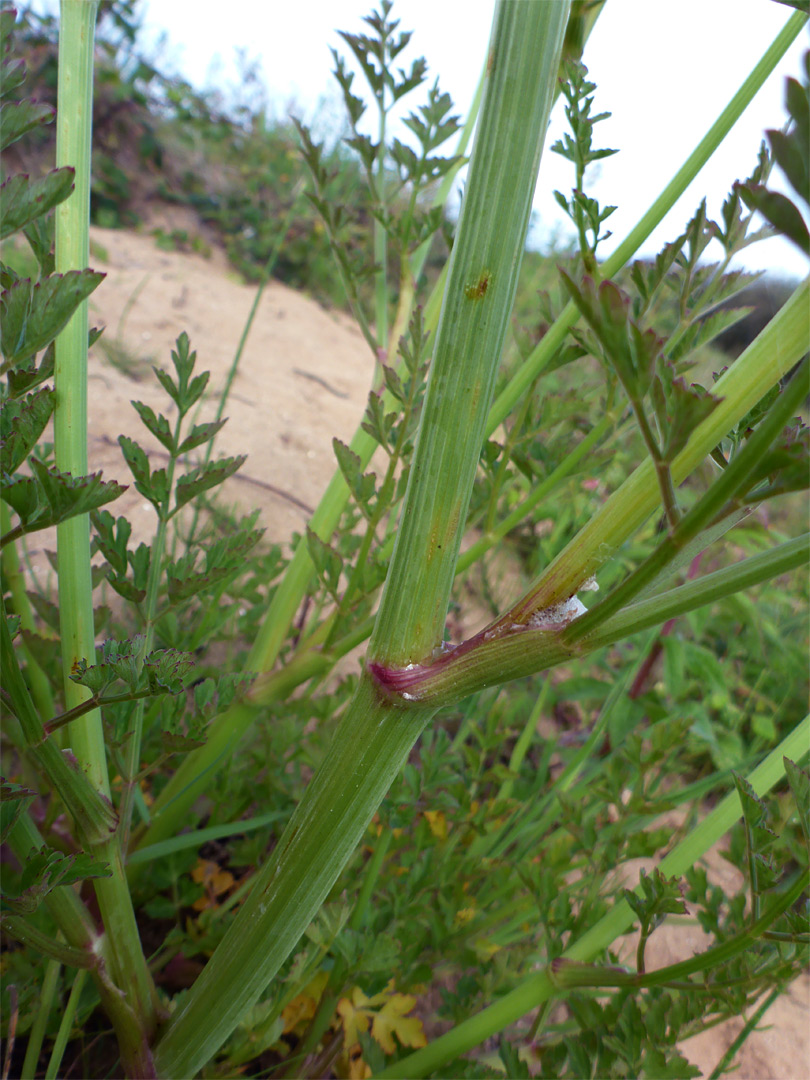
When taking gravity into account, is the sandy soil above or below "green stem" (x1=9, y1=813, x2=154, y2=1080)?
above

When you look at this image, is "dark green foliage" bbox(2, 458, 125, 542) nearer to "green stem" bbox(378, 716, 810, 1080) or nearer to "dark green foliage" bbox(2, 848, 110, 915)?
"dark green foliage" bbox(2, 848, 110, 915)

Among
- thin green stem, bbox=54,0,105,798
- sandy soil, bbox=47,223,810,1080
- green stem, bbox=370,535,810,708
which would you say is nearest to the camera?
green stem, bbox=370,535,810,708

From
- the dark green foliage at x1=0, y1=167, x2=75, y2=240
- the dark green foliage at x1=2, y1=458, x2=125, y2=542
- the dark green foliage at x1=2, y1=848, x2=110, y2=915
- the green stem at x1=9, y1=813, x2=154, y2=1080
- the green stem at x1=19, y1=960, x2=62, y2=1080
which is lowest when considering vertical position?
the green stem at x1=19, y1=960, x2=62, y2=1080

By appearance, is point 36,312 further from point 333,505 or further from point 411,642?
point 333,505

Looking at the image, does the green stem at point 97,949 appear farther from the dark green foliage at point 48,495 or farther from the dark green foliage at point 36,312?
the dark green foliage at point 36,312

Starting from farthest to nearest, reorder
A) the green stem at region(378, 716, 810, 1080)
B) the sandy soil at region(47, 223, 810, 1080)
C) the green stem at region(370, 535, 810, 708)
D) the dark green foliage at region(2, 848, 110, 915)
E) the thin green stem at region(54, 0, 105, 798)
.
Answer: the sandy soil at region(47, 223, 810, 1080), the green stem at region(378, 716, 810, 1080), the thin green stem at region(54, 0, 105, 798), the dark green foliage at region(2, 848, 110, 915), the green stem at region(370, 535, 810, 708)

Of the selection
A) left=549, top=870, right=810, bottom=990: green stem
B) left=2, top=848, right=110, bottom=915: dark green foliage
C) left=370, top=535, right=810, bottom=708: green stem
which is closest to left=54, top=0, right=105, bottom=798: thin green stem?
left=2, top=848, right=110, bottom=915: dark green foliage

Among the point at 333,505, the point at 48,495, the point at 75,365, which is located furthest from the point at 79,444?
the point at 333,505
